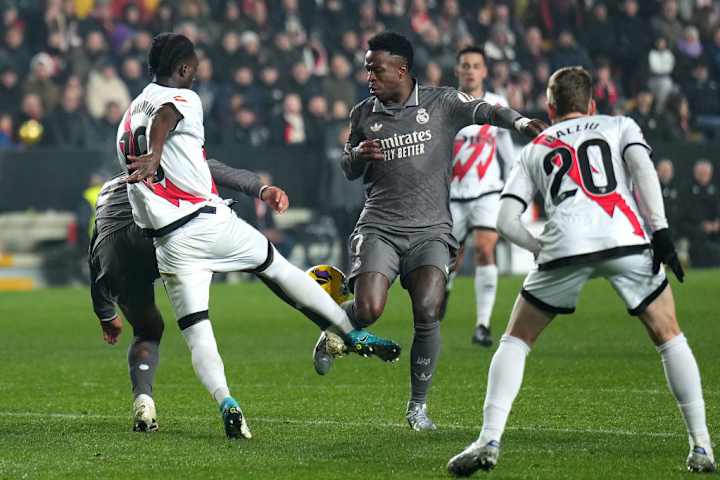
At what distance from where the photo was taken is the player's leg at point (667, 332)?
6.52 metres

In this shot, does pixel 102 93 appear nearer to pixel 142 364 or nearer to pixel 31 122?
pixel 31 122

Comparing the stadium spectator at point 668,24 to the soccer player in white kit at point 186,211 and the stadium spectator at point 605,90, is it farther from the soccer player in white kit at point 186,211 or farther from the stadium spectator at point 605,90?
the soccer player in white kit at point 186,211

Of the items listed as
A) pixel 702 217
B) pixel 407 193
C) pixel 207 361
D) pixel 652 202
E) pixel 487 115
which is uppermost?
pixel 487 115

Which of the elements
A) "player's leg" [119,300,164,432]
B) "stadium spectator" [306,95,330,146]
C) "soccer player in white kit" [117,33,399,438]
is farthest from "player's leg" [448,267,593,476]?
"stadium spectator" [306,95,330,146]

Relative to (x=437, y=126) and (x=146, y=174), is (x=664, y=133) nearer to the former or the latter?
(x=437, y=126)

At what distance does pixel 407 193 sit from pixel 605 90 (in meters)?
15.8

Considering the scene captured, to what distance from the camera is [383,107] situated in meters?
8.47

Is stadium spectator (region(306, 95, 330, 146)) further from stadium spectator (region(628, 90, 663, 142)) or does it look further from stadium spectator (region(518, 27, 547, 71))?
stadium spectator (region(628, 90, 663, 142))

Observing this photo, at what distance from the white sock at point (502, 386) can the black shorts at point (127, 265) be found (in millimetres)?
2465

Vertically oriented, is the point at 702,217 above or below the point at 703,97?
below

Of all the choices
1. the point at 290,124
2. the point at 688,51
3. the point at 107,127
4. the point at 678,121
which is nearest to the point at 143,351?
the point at 107,127

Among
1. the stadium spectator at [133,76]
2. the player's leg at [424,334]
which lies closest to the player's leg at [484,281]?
the player's leg at [424,334]

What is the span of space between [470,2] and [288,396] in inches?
662

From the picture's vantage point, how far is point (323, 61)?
76.1 ft
